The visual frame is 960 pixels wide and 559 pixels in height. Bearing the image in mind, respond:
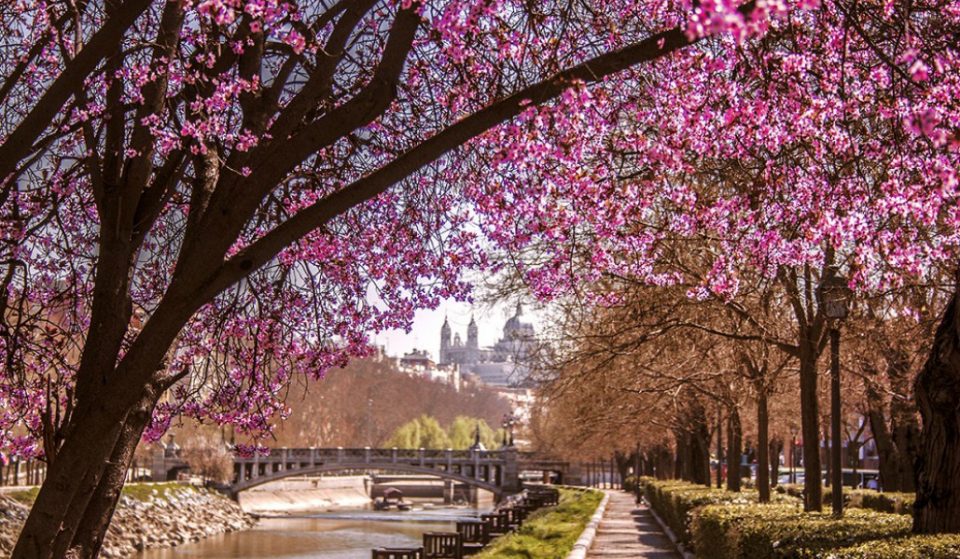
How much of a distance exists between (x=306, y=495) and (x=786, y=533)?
88.8 meters

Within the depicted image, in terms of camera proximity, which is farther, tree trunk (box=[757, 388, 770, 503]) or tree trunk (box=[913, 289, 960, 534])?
tree trunk (box=[757, 388, 770, 503])

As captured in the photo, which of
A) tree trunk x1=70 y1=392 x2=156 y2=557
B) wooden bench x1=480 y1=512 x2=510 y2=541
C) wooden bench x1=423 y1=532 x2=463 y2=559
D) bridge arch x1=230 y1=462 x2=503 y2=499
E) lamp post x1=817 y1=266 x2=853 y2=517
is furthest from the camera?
bridge arch x1=230 y1=462 x2=503 y2=499

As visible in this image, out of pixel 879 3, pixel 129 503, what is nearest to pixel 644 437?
pixel 129 503

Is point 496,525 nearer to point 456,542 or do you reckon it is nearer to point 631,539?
point 456,542

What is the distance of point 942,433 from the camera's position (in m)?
8.70

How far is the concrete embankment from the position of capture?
3297 inches

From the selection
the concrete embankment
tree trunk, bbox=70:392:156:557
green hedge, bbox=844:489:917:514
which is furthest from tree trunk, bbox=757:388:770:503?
the concrete embankment

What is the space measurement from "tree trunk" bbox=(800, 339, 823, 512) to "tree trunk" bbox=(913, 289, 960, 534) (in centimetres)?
575

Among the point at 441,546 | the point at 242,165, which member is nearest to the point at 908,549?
the point at 242,165

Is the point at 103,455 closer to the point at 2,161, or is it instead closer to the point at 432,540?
the point at 2,161

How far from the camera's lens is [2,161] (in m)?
7.00

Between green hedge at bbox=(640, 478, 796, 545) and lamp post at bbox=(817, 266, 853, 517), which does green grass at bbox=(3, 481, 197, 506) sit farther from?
lamp post at bbox=(817, 266, 853, 517)

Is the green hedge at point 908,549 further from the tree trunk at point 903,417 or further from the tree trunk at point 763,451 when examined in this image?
the tree trunk at point 763,451

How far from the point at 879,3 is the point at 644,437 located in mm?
41009
